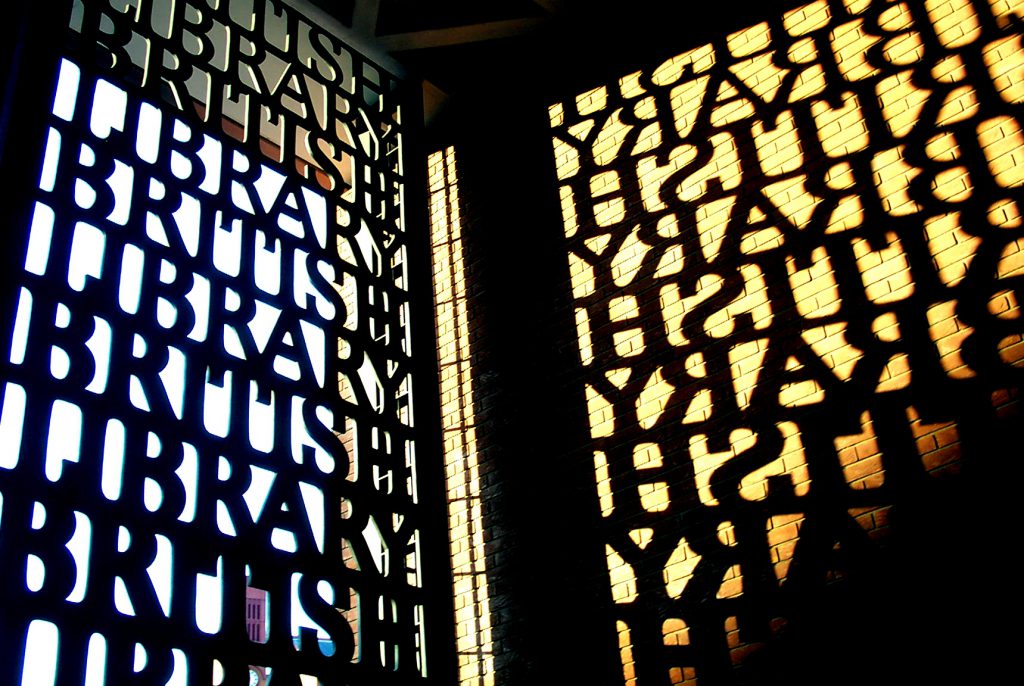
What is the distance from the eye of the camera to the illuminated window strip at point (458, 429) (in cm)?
517

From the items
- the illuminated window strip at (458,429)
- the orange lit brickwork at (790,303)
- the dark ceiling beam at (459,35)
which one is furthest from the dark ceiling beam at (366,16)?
the orange lit brickwork at (790,303)

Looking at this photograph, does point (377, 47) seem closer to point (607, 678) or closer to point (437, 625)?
point (437, 625)

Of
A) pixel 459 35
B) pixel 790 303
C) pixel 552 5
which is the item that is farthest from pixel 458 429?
pixel 552 5

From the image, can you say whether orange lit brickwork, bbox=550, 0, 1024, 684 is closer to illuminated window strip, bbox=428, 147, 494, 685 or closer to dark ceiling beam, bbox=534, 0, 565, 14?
illuminated window strip, bbox=428, 147, 494, 685

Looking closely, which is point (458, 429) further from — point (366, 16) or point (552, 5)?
point (552, 5)

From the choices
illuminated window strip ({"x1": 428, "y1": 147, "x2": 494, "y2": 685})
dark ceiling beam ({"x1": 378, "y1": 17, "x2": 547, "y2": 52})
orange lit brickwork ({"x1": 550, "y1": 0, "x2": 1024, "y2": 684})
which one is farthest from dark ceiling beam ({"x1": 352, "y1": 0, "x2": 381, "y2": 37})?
orange lit brickwork ({"x1": 550, "y1": 0, "x2": 1024, "y2": 684})

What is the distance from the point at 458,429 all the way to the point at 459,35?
2.39 metres

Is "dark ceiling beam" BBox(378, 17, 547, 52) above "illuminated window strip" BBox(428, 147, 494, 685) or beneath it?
above

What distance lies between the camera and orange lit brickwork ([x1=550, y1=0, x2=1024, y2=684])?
14.2 feet

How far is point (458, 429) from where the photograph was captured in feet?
18.8

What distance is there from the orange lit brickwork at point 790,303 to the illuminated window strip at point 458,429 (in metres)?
0.74

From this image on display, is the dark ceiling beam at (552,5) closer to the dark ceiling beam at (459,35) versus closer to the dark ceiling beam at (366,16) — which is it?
the dark ceiling beam at (459,35)

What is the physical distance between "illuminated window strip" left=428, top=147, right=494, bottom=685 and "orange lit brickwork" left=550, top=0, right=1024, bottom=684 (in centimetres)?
74

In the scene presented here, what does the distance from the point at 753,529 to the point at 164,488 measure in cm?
240
